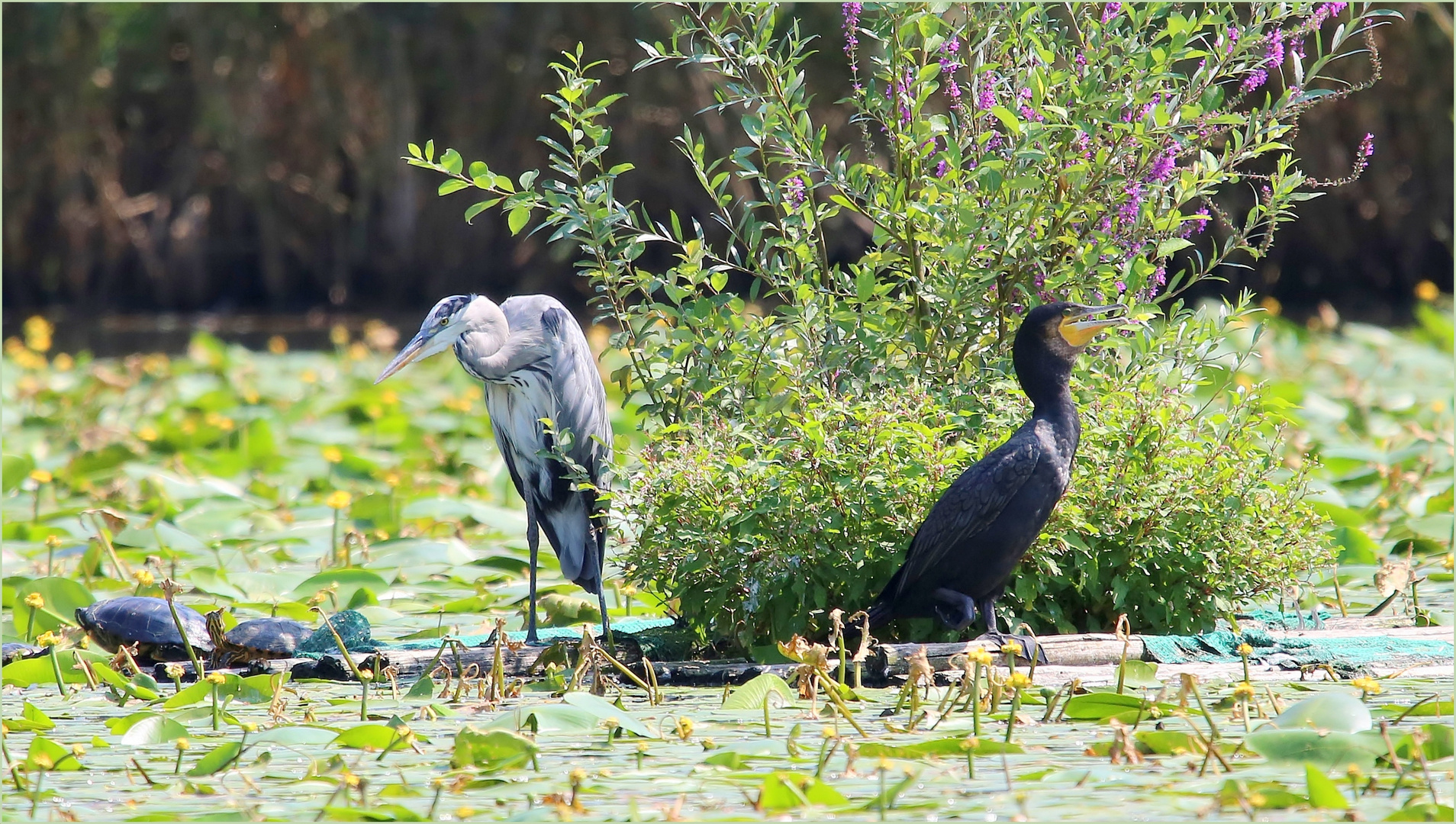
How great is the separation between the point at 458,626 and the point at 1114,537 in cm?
191

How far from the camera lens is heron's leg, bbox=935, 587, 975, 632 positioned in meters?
3.89

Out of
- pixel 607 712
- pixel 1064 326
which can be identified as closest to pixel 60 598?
pixel 607 712

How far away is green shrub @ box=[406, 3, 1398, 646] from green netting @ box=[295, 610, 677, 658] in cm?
39

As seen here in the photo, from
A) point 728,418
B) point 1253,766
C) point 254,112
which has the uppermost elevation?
point 254,112

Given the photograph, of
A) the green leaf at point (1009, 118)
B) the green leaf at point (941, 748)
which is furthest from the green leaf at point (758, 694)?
the green leaf at point (1009, 118)

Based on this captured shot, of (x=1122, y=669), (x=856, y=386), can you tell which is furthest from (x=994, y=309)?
(x=1122, y=669)

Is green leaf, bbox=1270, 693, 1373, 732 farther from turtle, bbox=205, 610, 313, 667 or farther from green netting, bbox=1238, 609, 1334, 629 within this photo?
turtle, bbox=205, 610, 313, 667

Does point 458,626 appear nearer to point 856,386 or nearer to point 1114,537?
point 856,386

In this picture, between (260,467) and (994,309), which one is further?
(260,467)

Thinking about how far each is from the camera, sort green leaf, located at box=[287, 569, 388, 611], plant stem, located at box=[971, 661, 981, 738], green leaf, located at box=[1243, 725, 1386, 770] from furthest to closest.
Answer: green leaf, located at box=[287, 569, 388, 611], plant stem, located at box=[971, 661, 981, 738], green leaf, located at box=[1243, 725, 1386, 770]

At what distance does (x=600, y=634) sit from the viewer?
4.47 meters

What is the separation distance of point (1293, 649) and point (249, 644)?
8.39 ft

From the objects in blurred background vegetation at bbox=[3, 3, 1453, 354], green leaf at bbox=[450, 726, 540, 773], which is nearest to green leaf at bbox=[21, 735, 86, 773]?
green leaf at bbox=[450, 726, 540, 773]

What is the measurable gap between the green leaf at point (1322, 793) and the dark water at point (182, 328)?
11176 mm
